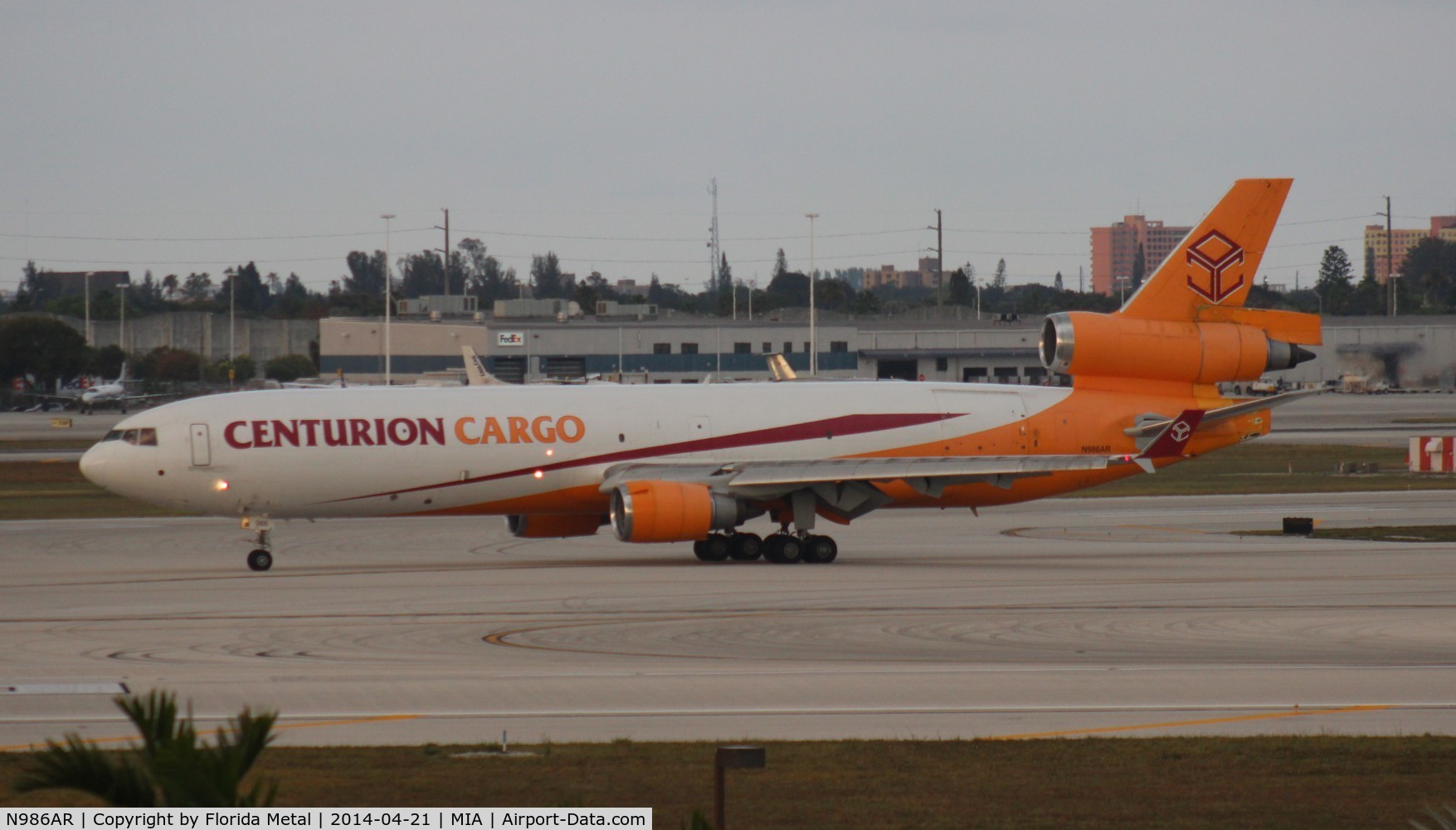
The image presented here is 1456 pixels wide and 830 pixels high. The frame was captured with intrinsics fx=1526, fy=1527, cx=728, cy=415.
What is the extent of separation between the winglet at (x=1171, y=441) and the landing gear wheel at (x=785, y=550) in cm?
751

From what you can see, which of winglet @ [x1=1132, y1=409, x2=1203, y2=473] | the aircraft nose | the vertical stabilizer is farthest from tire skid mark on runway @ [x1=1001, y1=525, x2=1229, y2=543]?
the aircraft nose

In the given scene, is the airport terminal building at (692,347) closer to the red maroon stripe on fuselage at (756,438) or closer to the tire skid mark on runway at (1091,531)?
the tire skid mark on runway at (1091,531)

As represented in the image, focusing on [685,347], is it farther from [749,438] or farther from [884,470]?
[884,470]

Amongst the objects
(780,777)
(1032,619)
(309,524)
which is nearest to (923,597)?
(1032,619)

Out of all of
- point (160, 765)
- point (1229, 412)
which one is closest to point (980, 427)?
point (1229, 412)

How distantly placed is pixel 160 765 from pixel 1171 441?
29139mm

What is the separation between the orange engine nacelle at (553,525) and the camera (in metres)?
33.7

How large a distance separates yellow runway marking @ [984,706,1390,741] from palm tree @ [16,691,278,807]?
9381 millimetres

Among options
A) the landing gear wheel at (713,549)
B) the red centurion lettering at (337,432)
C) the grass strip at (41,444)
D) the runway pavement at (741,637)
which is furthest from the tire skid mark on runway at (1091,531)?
the grass strip at (41,444)

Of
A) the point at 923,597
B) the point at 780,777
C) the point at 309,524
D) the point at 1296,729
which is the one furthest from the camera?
the point at 309,524

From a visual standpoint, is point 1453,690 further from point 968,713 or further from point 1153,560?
point 1153,560

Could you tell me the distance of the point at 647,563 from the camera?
3172 centimetres

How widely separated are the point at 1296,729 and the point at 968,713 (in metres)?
3.21

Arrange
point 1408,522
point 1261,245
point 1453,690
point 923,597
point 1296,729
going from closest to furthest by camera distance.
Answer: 1. point 1296,729
2. point 1453,690
3. point 923,597
4. point 1261,245
5. point 1408,522
